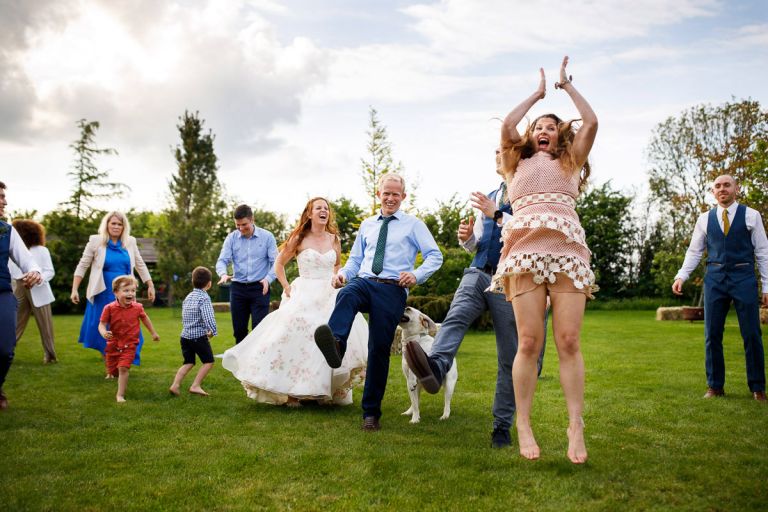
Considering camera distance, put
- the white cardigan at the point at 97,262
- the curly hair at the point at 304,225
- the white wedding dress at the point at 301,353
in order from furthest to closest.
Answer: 1. the white cardigan at the point at 97,262
2. the curly hair at the point at 304,225
3. the white wedding dress at the point at 301,353

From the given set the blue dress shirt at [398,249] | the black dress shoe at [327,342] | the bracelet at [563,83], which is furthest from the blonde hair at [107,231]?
the bracelet at [563,83]

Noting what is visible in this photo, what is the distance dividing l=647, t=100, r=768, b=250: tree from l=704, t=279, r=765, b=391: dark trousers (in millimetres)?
22135

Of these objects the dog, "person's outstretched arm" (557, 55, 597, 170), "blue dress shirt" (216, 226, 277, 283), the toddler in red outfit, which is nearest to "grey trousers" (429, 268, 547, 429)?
the dog

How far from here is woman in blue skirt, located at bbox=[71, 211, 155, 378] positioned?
874 cm

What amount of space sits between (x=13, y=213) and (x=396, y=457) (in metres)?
32.1

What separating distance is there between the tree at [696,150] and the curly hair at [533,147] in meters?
25.4

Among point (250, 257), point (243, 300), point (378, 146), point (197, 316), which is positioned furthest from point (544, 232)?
point (378, 146)

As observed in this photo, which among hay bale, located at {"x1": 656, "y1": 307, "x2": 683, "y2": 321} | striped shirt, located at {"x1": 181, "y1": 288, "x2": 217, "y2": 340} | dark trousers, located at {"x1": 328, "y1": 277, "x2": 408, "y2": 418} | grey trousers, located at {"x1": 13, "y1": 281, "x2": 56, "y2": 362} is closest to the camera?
dark trousers, located at {"x1": 328, "y1": 277, "x2": 408, "y2": 418}

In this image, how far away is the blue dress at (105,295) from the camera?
28.8 ft

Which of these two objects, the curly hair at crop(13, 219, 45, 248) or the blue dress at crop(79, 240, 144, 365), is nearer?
the blue dress at crop(79, 240, 144, 365)

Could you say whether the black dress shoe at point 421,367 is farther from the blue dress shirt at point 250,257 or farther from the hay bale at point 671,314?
the hay bale at point 671,314

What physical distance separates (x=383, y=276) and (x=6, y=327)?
136 inches

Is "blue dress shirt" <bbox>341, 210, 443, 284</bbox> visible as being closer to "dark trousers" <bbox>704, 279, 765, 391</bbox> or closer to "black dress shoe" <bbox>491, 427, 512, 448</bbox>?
"black dress shoe" <bbox>491, 427, 512, 448</bbox>

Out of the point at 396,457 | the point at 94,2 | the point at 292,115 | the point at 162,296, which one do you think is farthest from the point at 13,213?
the point at 396,457
